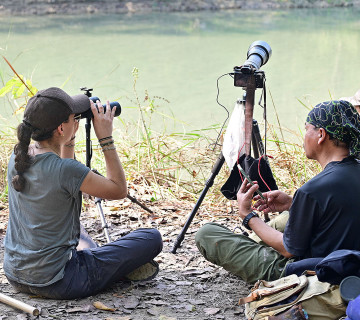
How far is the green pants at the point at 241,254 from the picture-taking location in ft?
6.53

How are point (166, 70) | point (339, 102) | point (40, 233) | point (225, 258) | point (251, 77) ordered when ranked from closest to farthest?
point (339, 102), point (40, 233), point (225, 258), point (251, 77), point (166, 70)

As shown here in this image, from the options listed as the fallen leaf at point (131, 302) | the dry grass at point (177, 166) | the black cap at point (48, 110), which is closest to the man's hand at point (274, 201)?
the fallen leaf at point (131, 302)

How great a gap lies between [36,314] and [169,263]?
729 mm

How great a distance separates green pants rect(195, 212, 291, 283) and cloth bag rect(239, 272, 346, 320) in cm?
28

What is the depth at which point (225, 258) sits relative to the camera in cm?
206

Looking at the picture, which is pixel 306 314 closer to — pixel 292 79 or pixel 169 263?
pixel 169 263

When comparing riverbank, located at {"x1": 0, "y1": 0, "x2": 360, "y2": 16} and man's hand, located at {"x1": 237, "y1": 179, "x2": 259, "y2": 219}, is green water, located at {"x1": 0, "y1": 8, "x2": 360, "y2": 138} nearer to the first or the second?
riverbank, located at {"x1": 0, "y1": 0, "x2": 360, "y2": 16}

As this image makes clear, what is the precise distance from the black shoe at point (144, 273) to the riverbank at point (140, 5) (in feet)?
40.3

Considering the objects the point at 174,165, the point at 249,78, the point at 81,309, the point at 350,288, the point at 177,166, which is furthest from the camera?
the point at 174,165

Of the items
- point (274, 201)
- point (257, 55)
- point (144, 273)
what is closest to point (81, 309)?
point (144, 273)

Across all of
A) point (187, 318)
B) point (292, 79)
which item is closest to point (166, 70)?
point (292, 79)

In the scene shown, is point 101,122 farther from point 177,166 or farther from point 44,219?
point 177,166

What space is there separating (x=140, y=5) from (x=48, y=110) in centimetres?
1350

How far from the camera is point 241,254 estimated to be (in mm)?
2039
